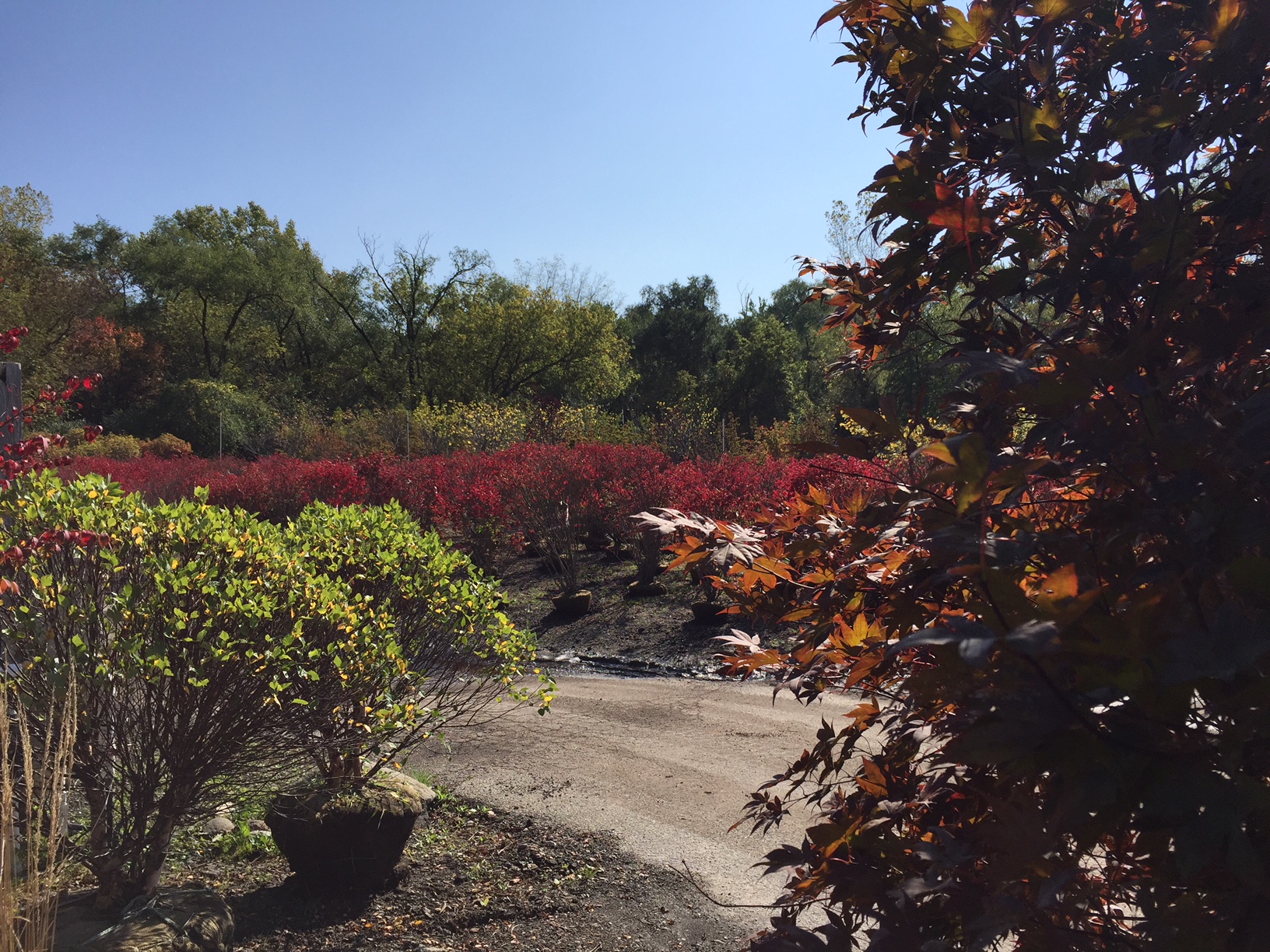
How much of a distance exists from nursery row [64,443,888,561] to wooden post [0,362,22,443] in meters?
5.31

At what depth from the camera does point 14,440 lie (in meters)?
3.42

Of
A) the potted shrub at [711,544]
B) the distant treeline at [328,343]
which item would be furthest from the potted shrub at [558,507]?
the distant treeline at [328,343]

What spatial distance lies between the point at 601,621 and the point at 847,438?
749 cm

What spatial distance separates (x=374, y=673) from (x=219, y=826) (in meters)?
1.24

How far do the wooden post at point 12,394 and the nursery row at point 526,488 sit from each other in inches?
209

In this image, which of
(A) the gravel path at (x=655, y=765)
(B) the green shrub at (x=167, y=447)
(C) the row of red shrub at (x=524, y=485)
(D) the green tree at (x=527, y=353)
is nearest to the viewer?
(A) the gravel path at (x=655, y=765)

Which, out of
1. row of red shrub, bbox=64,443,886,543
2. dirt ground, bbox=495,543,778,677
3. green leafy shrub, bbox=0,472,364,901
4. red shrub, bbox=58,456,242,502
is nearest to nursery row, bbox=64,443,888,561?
row of red shrub, bbox=64,443,886,543

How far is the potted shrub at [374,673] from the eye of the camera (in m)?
2.96

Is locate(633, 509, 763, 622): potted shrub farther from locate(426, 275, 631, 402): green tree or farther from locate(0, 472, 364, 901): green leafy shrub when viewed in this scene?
locate(426, 275, 631, 402): green tree

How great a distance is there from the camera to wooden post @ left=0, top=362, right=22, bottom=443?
134 inches

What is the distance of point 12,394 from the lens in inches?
138

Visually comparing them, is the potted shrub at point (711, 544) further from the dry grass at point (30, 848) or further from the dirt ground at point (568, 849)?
the dry grass at point (30, 848)

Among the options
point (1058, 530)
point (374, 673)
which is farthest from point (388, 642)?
point (1058, 530)

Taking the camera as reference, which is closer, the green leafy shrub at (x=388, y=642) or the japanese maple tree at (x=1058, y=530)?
the japanese maple tree at (x=1058, y=530)
